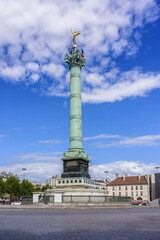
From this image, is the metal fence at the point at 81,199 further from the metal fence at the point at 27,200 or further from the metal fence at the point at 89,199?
the metal fence at the point at 27,200

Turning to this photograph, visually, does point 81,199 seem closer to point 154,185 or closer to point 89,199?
point 89,199

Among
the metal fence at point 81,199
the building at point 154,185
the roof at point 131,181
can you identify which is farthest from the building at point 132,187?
the metal fence at point 81,199

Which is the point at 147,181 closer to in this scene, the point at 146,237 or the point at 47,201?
the point at 47,201

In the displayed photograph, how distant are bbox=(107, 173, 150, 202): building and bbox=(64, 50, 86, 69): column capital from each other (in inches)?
1967

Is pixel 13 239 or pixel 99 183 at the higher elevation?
pixel 13 239

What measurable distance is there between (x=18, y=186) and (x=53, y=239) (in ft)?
255

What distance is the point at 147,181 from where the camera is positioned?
88.6 m

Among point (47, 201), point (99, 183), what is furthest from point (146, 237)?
point (99, 183)

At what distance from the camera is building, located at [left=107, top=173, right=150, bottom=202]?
87.8 meters

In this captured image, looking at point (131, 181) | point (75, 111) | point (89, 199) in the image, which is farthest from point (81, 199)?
point (131, 181)

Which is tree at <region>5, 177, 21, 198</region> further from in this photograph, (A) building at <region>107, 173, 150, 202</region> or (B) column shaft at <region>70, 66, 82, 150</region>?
(B) column shaft at <region>70, 66, 82, 150</region>

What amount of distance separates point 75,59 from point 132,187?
53226 millimetres

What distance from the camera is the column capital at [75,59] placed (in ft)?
187

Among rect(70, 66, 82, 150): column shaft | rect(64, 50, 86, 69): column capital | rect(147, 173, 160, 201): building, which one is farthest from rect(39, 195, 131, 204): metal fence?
rect(147, 173, 160, 201): building
